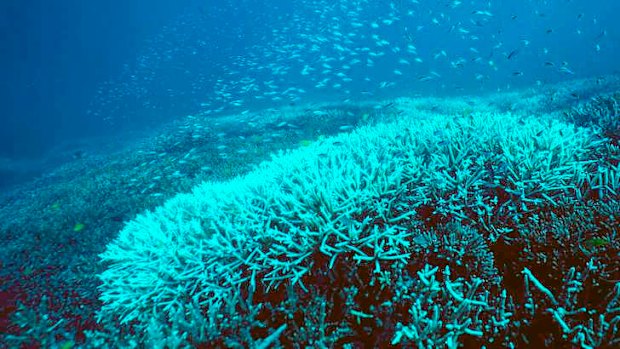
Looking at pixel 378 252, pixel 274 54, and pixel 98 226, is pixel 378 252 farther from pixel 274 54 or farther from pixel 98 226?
pixel 274 54

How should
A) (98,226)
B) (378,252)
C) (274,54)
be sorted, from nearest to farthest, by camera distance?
(378,252) < (98,226) < (274,54)

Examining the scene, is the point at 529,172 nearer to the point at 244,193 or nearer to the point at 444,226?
the point at 444,226

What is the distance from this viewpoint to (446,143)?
3922mm

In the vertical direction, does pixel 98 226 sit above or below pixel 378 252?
below

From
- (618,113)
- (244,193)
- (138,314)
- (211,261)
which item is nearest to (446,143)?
(244,193)

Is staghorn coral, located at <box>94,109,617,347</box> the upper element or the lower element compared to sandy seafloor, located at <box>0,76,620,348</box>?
upper

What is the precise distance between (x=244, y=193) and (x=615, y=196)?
12.5 feet

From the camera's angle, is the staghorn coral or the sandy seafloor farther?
the sandy seafloor

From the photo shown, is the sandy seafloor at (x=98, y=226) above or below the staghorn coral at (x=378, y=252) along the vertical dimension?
below

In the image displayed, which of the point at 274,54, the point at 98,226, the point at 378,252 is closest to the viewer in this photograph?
the point at 378,252

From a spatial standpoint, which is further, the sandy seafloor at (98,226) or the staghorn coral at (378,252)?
the sandy seafloor at (98,226)

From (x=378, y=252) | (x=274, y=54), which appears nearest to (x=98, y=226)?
(x=378, y=252)

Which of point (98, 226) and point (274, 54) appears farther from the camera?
point (274, 54)

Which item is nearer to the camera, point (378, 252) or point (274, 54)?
point (378, 252)
